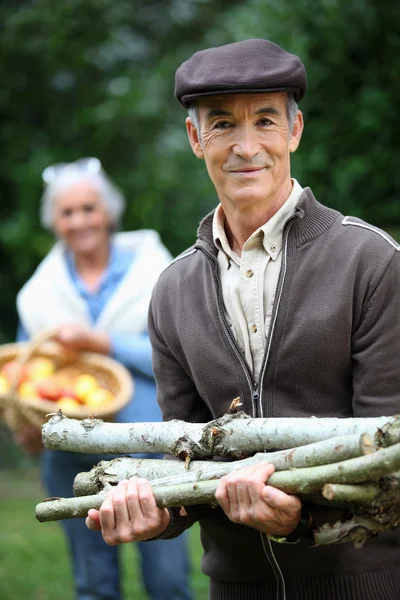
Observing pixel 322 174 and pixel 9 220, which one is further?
A: pixel 9 220

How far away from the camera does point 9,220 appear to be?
8.38m

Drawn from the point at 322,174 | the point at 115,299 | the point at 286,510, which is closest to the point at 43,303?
the point at 115,299

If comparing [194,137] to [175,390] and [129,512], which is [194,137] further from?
[129,512]

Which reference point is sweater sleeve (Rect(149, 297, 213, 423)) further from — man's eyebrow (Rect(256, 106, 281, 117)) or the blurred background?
the blurred background

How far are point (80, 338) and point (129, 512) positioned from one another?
251 cm

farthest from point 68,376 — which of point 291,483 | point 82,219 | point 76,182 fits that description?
point 291,483

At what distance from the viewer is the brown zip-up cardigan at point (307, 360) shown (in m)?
2.39

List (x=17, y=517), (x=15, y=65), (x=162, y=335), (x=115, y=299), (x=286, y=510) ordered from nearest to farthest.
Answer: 1. (x=286, y=510)
2. (x=162, y=335)
3. (x=115, y=299)
4. (x=17, y=517)
5. (x=15, y=65)

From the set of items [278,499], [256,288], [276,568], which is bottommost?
[276,568]

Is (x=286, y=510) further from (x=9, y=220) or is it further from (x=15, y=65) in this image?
(x=15, y=65)

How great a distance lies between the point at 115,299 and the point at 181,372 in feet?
7.36

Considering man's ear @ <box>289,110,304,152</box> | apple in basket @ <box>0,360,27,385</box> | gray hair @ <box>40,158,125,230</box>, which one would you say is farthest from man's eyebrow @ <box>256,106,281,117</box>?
gray hair @ <box>40,158,125,230</box>

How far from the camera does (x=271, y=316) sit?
2.48 meters

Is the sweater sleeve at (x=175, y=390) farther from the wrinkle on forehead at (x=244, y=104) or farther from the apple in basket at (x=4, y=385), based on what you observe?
the apple in basket at (x=4, y=385)
